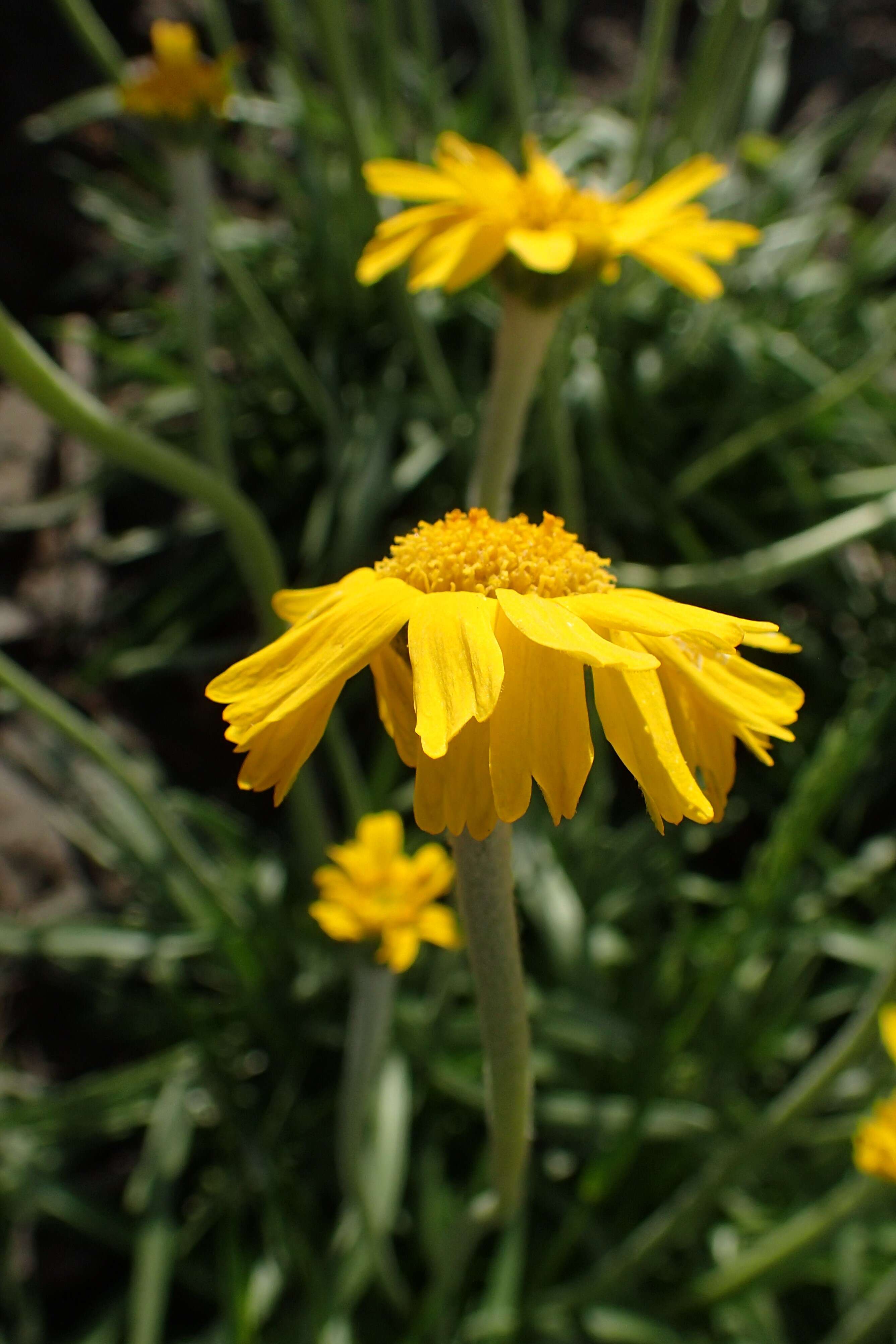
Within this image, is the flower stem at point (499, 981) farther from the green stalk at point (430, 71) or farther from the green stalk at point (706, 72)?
the green stalk at point (430, 71)

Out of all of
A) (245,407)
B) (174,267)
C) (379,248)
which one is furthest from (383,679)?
(174,267)

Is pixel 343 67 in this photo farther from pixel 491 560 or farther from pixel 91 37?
pixel 491 560

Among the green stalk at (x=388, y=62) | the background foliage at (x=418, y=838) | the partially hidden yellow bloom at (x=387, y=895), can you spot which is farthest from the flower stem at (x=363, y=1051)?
the green stalk at (x=388, y=62)

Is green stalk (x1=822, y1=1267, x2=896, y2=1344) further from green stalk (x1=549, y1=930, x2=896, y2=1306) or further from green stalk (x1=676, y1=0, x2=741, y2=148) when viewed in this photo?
green stalk (x1=676, y1=0, x2=741, y2=148)

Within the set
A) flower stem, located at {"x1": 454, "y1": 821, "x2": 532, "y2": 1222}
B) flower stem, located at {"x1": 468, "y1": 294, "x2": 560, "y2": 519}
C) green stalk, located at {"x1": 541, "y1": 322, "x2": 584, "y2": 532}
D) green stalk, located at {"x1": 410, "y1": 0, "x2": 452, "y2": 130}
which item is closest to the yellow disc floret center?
flower stem, located at {"x1": 454, "y1": 821, "x2": 532, "y2": 1222}

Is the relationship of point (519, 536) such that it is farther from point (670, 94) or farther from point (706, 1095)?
point (670, 94)

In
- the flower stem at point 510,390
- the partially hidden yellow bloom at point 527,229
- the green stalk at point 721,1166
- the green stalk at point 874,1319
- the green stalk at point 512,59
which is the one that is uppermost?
the green stalk at point 512,59

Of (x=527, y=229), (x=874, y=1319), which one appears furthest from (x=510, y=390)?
(x=874, y=1319)
